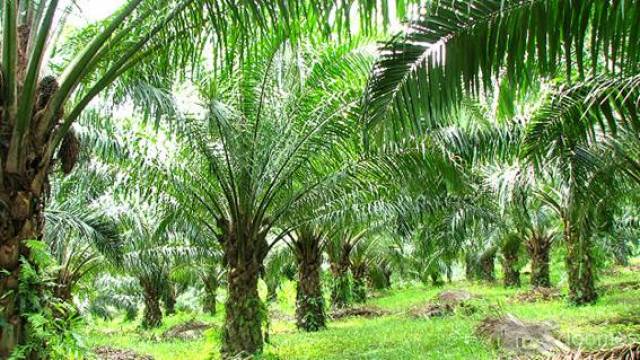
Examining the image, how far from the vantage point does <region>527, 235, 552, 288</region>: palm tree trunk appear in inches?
801

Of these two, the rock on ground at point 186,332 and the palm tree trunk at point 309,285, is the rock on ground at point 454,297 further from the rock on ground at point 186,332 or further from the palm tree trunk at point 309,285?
the rock on ground at point 186,332

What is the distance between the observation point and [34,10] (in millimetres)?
4805

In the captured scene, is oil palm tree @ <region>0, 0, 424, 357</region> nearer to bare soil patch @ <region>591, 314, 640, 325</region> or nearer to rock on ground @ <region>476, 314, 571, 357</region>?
rock on ground @ <region>476, 314, 571, 357</region>

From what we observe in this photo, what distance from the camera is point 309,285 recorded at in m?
14.9

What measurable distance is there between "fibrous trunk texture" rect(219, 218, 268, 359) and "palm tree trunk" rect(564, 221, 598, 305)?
8534 millimetres

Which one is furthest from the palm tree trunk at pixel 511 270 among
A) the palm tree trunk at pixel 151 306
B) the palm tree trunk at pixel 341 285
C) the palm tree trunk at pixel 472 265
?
the palm tree trunk at pixel 151 306

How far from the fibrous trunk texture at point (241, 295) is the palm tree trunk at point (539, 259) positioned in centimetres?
1386

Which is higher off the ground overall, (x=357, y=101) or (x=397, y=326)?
(x=357, y=101)

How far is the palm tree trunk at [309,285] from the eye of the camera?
1465 cm

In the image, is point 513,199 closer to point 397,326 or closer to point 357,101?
point 357,101

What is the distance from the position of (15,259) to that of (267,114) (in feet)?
14.4

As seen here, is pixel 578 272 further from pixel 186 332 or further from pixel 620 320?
pixel 186 332

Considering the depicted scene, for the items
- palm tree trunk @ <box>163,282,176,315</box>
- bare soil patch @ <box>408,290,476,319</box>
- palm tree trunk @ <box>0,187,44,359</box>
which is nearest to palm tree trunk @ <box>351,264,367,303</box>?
bare soil patch @ <box>408,290,476,319</box>

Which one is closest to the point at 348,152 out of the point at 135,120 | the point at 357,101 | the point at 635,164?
the point at 357,101
